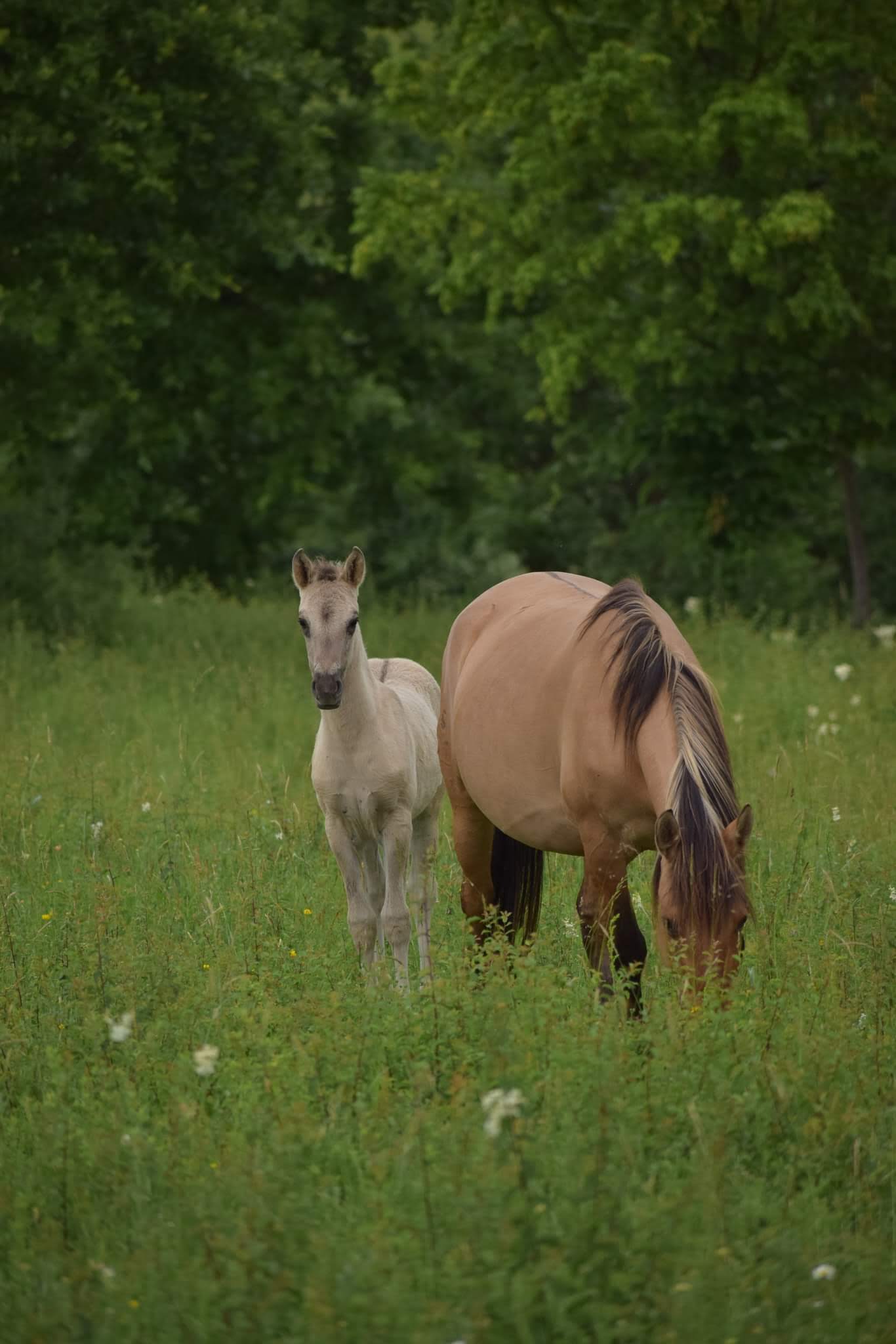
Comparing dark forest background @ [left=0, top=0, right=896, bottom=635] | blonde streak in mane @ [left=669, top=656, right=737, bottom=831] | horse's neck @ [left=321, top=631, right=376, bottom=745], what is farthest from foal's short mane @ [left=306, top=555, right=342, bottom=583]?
dark forest background @ [left=0, top=0, right=896, bottom=635]

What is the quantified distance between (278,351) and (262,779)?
32.4 feet

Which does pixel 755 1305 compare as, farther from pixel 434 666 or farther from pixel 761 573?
pixel 761 573

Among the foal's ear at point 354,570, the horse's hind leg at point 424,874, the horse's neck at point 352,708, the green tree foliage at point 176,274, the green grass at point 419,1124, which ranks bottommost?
the horse's hind leg at point 424,874

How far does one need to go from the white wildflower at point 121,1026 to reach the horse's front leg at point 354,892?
1.50 meters

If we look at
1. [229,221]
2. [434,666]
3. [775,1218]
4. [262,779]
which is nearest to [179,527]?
[229,221]

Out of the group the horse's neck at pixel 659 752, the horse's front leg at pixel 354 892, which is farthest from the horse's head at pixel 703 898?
the horse's front leg at pixel 354 892

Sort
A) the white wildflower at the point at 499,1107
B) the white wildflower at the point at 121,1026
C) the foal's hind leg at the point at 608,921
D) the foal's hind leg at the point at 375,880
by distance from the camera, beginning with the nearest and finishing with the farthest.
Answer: the white wildflower at the point at 499,1107 < the white wildflower at the point at 121,1026 < the foal's hind leg at the point at 608,921 < the foal's hind leg at the point at 375,880

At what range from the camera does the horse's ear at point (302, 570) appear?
21.1 feet

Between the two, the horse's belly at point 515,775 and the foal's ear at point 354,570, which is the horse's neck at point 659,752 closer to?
the horse's belly at point 515,775

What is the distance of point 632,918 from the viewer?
5422 millimetres

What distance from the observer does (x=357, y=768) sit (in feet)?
21.0

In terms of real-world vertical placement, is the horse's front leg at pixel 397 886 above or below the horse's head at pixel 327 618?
below

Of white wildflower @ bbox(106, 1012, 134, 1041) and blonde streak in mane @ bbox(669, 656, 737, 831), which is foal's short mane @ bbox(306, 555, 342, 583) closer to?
blonde streak in mane @ bbox(669, 656, 737, 831)

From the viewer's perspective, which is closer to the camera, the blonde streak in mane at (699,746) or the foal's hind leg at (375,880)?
the blonde streak in mane at (699,746)
